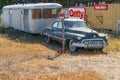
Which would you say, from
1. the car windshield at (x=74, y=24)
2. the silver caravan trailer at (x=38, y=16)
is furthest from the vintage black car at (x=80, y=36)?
the silver caravan trailer at (x=38, y=16)

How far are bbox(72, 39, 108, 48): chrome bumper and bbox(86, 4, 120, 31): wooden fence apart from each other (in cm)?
907

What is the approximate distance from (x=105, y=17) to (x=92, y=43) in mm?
11099

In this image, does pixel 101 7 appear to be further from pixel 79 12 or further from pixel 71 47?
pixel 71 47

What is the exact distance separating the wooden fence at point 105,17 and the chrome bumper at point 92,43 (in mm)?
9074

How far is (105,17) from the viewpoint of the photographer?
84.0 feet

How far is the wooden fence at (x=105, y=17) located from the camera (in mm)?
24328

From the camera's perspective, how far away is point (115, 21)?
79.8ft

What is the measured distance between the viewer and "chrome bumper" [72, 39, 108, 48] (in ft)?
48.3

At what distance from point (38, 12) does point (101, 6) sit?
6.13 metres

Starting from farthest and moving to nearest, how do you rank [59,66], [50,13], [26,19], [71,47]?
[26,19], [50,13], [71,47], [59,66]

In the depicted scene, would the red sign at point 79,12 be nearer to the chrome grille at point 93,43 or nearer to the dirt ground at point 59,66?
the chrome grille at point 93,43

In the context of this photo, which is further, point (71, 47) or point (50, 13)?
point (50, 13)

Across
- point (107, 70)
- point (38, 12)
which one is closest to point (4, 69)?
point (107, 70)

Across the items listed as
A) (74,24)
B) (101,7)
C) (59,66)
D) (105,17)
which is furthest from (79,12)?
(59,66)
